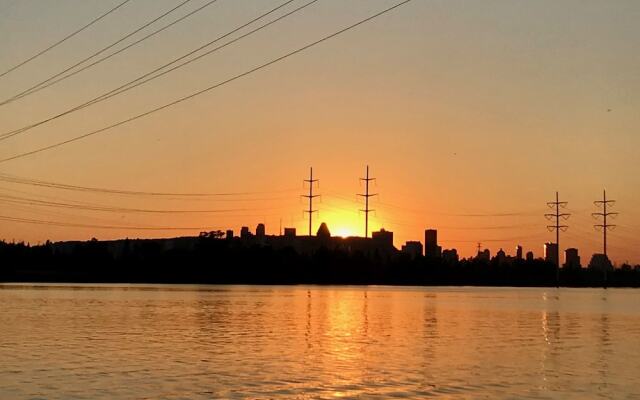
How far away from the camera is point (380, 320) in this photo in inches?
3649

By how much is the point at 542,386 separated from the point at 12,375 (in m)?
25.5

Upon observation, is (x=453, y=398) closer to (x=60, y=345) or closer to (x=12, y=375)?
(x=12, y=375)

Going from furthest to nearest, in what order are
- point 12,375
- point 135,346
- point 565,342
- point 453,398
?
1. point 565,342
2. point 135,346
3. point 12,375
4. point 453,398

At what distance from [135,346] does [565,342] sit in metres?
33.3

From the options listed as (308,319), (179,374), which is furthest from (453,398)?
(308,319)

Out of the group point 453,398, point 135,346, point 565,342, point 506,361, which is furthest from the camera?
point 565,342

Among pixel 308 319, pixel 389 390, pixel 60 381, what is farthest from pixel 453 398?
pixel 308 319

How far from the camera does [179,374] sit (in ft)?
141

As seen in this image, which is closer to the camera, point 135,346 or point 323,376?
point 323,376

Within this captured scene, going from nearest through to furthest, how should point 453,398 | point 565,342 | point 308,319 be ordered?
point 453,398 < point 565,342 < point 308,319

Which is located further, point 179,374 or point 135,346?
point 135,346

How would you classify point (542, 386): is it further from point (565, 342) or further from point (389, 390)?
point (565, 342)

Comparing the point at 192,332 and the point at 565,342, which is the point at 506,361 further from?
the point at 192,332

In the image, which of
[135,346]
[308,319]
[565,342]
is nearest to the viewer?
[135,346]
